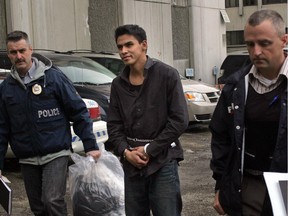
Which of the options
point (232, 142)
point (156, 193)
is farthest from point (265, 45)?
point (156, 193)

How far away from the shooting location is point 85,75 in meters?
9.45

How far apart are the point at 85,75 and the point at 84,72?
2.2 inches

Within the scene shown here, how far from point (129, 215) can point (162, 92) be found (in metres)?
0.89

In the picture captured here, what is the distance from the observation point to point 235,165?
2.98 meters

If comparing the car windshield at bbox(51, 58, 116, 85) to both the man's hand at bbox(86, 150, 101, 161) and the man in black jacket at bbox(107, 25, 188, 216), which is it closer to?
the man's hand at bbox(86, 150, 101, 161)

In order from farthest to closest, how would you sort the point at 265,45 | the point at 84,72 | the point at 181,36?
the point at 181,36
the point at 84,72
the point at 265,45

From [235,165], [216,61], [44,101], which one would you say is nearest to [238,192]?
[235,165]

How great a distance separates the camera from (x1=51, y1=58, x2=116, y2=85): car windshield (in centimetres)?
917

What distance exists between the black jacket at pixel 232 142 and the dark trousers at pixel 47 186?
1498mm

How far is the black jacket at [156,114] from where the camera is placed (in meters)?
3.65

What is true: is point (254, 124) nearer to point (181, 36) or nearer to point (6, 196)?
point (6, 196)

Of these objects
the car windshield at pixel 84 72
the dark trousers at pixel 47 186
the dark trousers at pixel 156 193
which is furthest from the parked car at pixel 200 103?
the dark trousers at pixel 156 193

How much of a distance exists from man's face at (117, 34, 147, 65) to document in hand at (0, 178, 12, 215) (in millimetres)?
1229

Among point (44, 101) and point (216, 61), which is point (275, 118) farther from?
point (216, 61)
